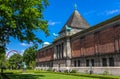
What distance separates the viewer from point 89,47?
47.5m

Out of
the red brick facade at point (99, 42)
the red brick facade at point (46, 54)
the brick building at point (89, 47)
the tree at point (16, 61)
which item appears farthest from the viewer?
the tree at point (16, 61)

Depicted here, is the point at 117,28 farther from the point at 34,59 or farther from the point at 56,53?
the point at 34,59

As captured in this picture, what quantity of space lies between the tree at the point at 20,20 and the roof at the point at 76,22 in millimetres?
36415

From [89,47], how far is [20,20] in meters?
25.9

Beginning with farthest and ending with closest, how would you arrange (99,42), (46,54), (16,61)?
(16,61), (46,54), (99,42)

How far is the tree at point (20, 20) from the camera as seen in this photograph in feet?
72.0

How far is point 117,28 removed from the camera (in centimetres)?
3788

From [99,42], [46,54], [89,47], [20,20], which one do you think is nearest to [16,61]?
[46,54]

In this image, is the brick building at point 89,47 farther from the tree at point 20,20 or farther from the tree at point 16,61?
the tree at point 16,61

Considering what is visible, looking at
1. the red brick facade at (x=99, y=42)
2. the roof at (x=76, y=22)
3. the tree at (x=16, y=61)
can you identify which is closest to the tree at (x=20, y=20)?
the red brick facade at (x=99, y=42)

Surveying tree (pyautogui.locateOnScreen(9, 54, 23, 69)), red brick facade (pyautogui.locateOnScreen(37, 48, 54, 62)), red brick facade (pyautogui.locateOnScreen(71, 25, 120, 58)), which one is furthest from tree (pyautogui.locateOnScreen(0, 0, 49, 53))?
tree (pyautogui.locateOnScreen(9, 54, 23, 69))

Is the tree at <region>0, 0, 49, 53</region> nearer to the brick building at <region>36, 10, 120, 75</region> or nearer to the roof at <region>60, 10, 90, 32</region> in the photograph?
the brick building at <region>36, 10, 120, 75</region>

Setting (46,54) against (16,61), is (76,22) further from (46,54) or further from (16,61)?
(16,61)

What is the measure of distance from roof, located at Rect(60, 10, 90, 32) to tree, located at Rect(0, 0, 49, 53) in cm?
3641
